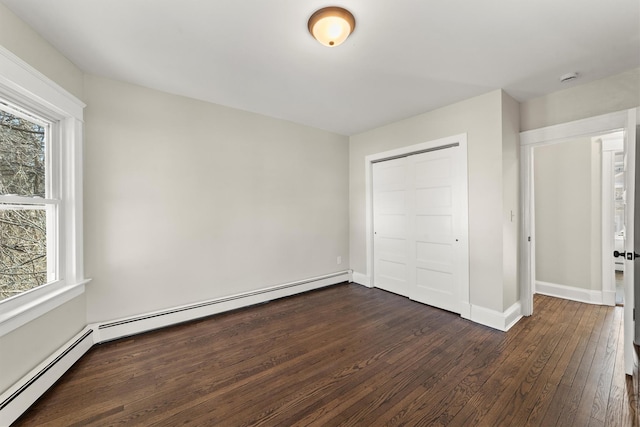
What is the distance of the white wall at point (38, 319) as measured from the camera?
1.59 m

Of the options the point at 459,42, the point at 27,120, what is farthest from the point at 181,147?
the point at 459,42

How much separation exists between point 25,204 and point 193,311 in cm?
172

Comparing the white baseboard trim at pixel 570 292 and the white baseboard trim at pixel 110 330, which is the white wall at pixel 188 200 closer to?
the white baseboard trim at pixel 110 330

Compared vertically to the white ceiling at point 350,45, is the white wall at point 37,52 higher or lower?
lower

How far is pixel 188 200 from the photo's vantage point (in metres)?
2.89

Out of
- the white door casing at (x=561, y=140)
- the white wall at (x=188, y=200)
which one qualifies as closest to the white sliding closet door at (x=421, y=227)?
the white door casing at (x=561, y=140)

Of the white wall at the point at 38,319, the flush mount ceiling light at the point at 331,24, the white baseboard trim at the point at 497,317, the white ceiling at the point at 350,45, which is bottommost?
the white baseboard trim at the point at 497,317

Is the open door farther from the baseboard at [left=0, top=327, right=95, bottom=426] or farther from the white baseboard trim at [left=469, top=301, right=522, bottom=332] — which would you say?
the baseboard at [left=0, top=327, right=95, bottom=426]

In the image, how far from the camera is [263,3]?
1.58 m

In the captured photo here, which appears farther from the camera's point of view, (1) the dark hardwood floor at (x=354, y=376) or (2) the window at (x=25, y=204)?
(2) the window at (x=25, y=204)

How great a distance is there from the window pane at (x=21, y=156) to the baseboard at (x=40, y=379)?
1.23m

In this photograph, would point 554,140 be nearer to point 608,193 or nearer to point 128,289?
point 608,193

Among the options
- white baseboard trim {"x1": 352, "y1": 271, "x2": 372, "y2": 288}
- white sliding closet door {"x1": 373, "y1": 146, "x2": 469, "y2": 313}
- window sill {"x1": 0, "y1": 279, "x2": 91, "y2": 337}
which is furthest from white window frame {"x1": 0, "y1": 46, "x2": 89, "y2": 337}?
white sliding closet door {"x1": 373, "y1": 146, "x2": 469, "y2": 313}

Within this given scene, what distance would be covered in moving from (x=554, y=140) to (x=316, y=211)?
3008mm
